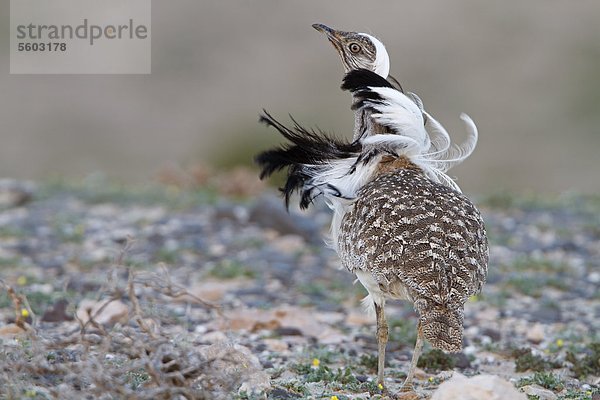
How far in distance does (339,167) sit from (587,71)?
794 inches

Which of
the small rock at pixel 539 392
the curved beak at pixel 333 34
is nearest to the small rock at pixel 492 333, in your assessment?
the small rock at pixel 539 392

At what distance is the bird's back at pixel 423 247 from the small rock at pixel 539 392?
674 mm

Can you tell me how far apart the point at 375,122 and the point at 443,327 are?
164cm

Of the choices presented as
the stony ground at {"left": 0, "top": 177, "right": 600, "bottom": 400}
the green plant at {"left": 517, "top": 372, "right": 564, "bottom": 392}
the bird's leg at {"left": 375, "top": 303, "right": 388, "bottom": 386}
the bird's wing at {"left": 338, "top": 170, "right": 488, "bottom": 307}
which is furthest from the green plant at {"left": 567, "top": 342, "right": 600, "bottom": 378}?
the bird's leg at {"left": 375, "top": 303, "right": 388, "bottom": 386}

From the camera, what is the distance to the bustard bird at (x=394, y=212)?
5117mm

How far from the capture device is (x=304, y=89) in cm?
2500

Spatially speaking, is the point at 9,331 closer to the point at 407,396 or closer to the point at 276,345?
the point at 276,345

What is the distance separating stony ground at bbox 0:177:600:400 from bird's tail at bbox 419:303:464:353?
24.8 inches

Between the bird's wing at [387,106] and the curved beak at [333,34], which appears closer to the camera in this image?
the bird's wing at [387,106]

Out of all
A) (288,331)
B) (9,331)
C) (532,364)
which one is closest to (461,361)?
(532,364)

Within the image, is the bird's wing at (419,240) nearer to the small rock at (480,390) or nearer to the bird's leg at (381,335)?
the bird's leg at (381,335)

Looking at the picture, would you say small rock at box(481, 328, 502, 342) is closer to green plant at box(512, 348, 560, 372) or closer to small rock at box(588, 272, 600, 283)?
green plant at box(512, 348, 560, 372)

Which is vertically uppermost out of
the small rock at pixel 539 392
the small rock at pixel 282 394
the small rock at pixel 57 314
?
the small rock at pixel 57 314

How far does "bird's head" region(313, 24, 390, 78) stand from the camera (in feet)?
20.7
